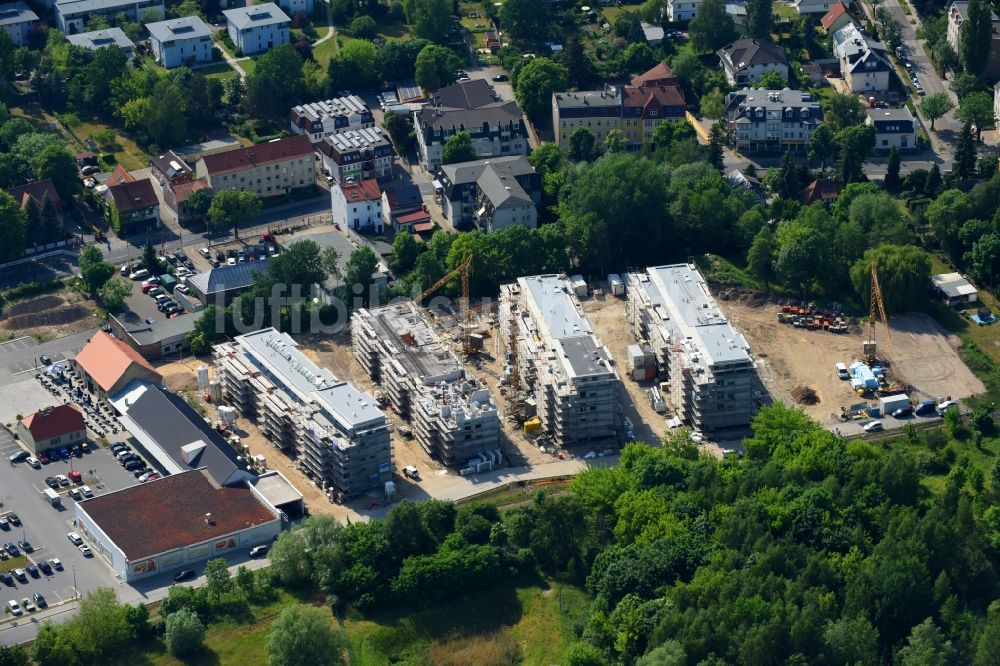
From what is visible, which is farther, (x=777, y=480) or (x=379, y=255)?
(x=379, y=255)

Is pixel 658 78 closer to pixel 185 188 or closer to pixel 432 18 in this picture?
pixel 432 18

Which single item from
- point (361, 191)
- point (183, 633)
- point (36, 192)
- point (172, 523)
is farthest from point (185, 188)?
point (183, 633)

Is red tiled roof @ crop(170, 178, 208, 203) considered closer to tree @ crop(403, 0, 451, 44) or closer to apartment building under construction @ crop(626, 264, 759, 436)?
tree @ crop(403, 0, 451, 44)

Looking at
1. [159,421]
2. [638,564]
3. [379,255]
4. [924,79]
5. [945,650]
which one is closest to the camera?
[945,650]

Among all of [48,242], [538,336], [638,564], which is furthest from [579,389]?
[48,242]

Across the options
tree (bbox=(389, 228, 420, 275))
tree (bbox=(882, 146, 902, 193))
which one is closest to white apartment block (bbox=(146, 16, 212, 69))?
tree (bbox=(389, 228, 420, 275))

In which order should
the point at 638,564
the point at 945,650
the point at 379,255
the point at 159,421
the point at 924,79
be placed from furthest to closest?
the point at 924,79, the point at 379,255, the point at 159,421, the point at 638,564, the point at 945,650

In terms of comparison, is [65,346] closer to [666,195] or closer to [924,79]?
[666,195]
